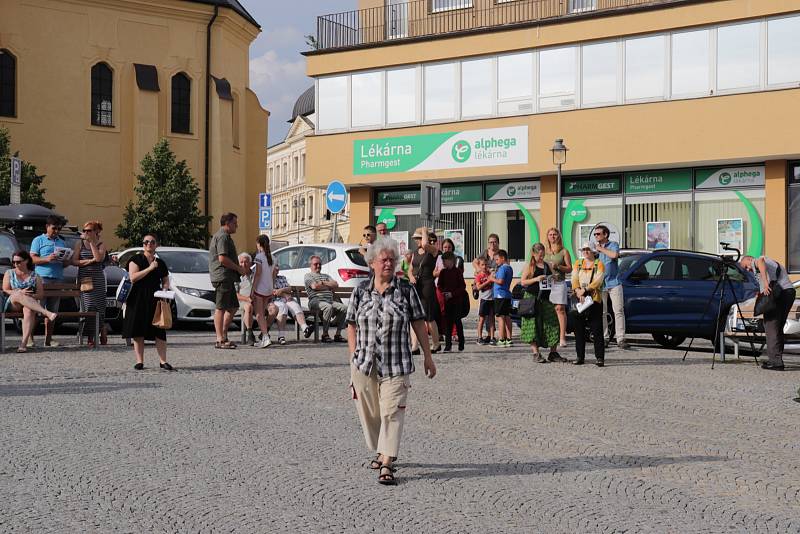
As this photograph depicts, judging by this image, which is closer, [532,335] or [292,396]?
[292,396]

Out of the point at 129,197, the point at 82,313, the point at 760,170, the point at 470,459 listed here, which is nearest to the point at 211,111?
the point at 129,197

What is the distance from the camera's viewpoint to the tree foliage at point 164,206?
45875 mm

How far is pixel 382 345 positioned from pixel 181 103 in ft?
148

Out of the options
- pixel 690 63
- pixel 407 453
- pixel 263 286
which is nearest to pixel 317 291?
pixel 263 286

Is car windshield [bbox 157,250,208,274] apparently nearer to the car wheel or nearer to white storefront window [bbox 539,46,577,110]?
the car wheel

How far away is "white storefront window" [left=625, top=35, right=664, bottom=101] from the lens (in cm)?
3083

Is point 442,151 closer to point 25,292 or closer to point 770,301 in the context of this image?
point 25,292

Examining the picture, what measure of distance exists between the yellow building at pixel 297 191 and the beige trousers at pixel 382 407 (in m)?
85.2

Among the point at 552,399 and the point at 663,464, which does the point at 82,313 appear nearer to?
the point at 552,399

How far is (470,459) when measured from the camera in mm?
8047

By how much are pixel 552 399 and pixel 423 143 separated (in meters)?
23.8

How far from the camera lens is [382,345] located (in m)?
7.43

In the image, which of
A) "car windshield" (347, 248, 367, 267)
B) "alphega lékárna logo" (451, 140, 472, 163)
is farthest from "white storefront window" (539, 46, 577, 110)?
"car windshield" (347, 248, 367, 267)

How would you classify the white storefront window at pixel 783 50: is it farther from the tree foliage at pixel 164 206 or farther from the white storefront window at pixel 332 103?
the tree foliage at pixel 164 206
